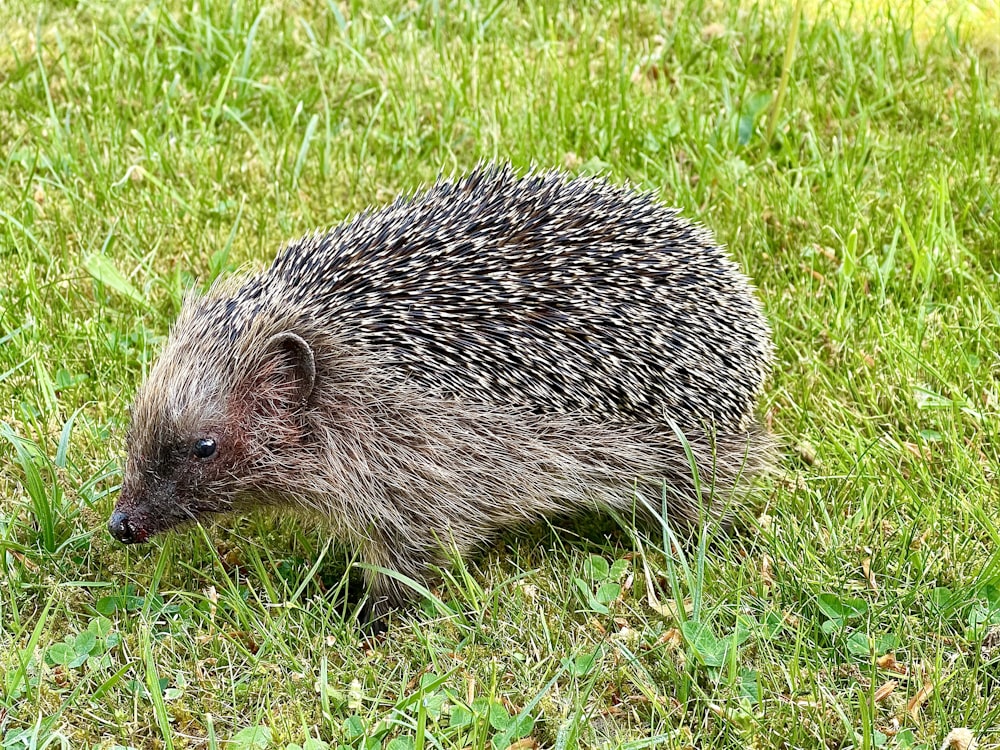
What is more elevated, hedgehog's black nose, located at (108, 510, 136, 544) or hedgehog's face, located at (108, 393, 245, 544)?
hedgehog's face, located at (108, 393, 245, 544)

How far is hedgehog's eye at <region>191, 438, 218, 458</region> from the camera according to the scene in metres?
4.00

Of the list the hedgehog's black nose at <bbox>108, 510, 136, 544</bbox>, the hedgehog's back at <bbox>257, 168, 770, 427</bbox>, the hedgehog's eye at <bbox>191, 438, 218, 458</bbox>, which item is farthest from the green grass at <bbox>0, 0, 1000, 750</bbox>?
the hedgehog's back at <bbox>257, 168, 770, 427</bbox>

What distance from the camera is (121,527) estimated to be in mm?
3938

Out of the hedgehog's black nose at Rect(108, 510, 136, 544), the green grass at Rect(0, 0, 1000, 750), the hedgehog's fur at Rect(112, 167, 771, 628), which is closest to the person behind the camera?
the green grass at Rect(0, 0, 1000, 750)

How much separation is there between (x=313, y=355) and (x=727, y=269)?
1708 mm

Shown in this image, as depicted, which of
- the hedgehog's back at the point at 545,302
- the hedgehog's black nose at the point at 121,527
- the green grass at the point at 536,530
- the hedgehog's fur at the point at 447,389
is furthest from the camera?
the hedgehog's back at the point at 545,302

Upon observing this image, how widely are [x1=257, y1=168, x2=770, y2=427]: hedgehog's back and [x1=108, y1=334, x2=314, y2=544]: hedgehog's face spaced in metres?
0.29

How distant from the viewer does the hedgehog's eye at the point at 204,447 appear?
400cm

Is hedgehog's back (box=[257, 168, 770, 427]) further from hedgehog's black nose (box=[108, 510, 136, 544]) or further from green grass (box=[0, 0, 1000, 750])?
hedgehog's black nose (box=[108, 510, 136, 544])

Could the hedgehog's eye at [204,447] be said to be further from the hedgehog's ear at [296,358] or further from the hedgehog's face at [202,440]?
the hedgehog's ear at [296,358]

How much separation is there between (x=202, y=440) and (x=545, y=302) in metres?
1.32

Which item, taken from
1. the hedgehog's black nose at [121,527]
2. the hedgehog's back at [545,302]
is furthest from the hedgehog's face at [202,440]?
the hedgehog's back at [545,302]

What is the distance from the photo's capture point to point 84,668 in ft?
12.6

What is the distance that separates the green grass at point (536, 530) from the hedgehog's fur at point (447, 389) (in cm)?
26
